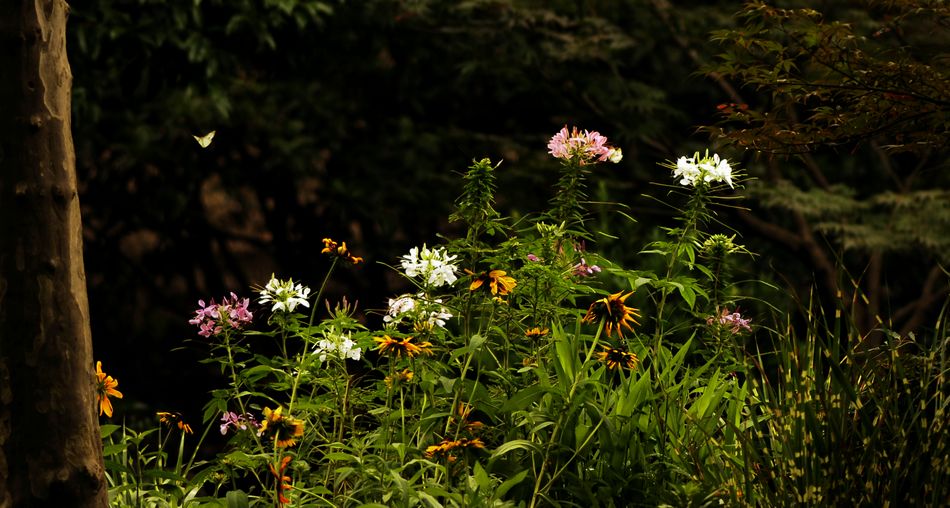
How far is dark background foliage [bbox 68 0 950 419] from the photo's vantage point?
26.2 feet

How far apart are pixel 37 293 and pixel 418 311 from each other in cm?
107

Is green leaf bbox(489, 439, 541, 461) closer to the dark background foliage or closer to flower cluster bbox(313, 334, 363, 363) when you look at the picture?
flower cluster bbox(313, 334, 363, 363)

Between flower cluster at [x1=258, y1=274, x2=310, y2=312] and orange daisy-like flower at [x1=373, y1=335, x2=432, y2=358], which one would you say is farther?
flower cluster at [x1=258, y1=274, x2=310, y2=312]

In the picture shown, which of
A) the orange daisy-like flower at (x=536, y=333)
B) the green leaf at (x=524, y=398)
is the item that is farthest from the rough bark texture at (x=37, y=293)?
the orange daisy-like flower at (x=536, y=333)

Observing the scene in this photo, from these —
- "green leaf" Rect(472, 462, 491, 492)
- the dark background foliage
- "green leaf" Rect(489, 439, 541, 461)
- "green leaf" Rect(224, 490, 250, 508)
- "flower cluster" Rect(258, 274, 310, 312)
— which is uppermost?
the dark background foliage

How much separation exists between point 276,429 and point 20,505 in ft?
2.15

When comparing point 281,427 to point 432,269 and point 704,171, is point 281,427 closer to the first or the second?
point 432,269

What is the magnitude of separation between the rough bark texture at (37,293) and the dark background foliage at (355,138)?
472 cm

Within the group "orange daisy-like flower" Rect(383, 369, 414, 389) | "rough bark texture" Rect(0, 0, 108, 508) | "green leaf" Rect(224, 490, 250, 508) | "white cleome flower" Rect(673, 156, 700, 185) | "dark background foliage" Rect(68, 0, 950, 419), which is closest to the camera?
"rough bark texture" Rect(0, 0, 108, 508)

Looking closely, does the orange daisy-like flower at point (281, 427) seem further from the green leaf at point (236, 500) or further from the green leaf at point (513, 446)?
the green leaf at point (513, 446)

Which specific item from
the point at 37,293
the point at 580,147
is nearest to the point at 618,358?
the point at 580,147

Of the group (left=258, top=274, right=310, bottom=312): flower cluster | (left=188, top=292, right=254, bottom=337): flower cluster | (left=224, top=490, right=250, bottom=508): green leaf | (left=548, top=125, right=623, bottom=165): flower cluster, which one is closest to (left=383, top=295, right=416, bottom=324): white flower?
(left=258, top=274, right=310, bottom=312): flower cluster

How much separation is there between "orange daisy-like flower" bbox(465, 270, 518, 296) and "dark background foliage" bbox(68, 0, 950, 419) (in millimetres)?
4371

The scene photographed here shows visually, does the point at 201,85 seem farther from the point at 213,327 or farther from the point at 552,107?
the point at 213,327
